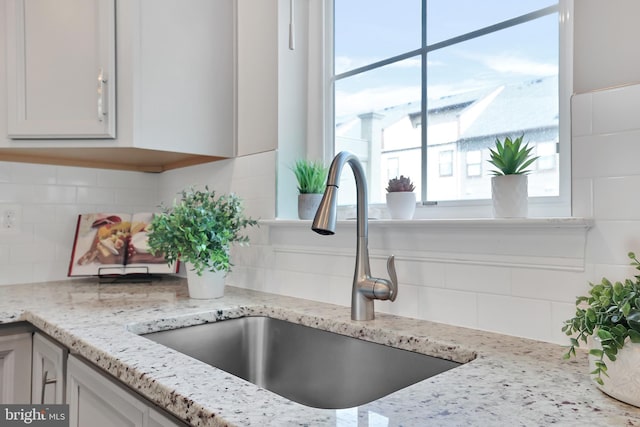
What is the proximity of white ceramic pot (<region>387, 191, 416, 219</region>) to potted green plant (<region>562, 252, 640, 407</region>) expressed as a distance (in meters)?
0.63

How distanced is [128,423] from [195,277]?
638 millimetres

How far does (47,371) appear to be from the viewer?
120cm

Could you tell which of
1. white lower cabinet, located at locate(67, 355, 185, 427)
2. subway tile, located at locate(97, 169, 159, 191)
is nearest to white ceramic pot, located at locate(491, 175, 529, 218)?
white lower cabinet, located at locate(67, 355, 185, 427)

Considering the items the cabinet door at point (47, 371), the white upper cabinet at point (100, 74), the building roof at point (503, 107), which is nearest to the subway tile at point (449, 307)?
the building roof at point (503, 107)

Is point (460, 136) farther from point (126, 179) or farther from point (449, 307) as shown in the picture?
point (126, 179)

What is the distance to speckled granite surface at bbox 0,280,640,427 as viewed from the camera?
0.60 metres

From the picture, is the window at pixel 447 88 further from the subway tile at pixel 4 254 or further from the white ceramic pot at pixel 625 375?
the subway tile at pixel 4 254

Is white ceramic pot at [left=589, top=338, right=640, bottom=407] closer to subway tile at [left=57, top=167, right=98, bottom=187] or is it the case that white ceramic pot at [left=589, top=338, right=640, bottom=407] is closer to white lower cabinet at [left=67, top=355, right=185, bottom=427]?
white lower cabinet at [left=67, top=355, right=185, bottom=427]

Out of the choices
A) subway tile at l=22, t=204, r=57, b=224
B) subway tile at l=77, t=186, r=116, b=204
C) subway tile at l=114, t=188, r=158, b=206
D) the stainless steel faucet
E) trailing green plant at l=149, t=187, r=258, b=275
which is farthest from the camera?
subway tile at l=114, t=188, r=158, b=206

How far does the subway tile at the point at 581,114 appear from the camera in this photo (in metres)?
0.92

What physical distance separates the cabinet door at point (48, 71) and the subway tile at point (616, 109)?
1494 millimetres

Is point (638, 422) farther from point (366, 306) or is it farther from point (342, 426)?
point (366, 306)

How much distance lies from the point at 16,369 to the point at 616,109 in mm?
1591

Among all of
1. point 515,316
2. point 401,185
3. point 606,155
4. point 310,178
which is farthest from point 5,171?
point 606,155
